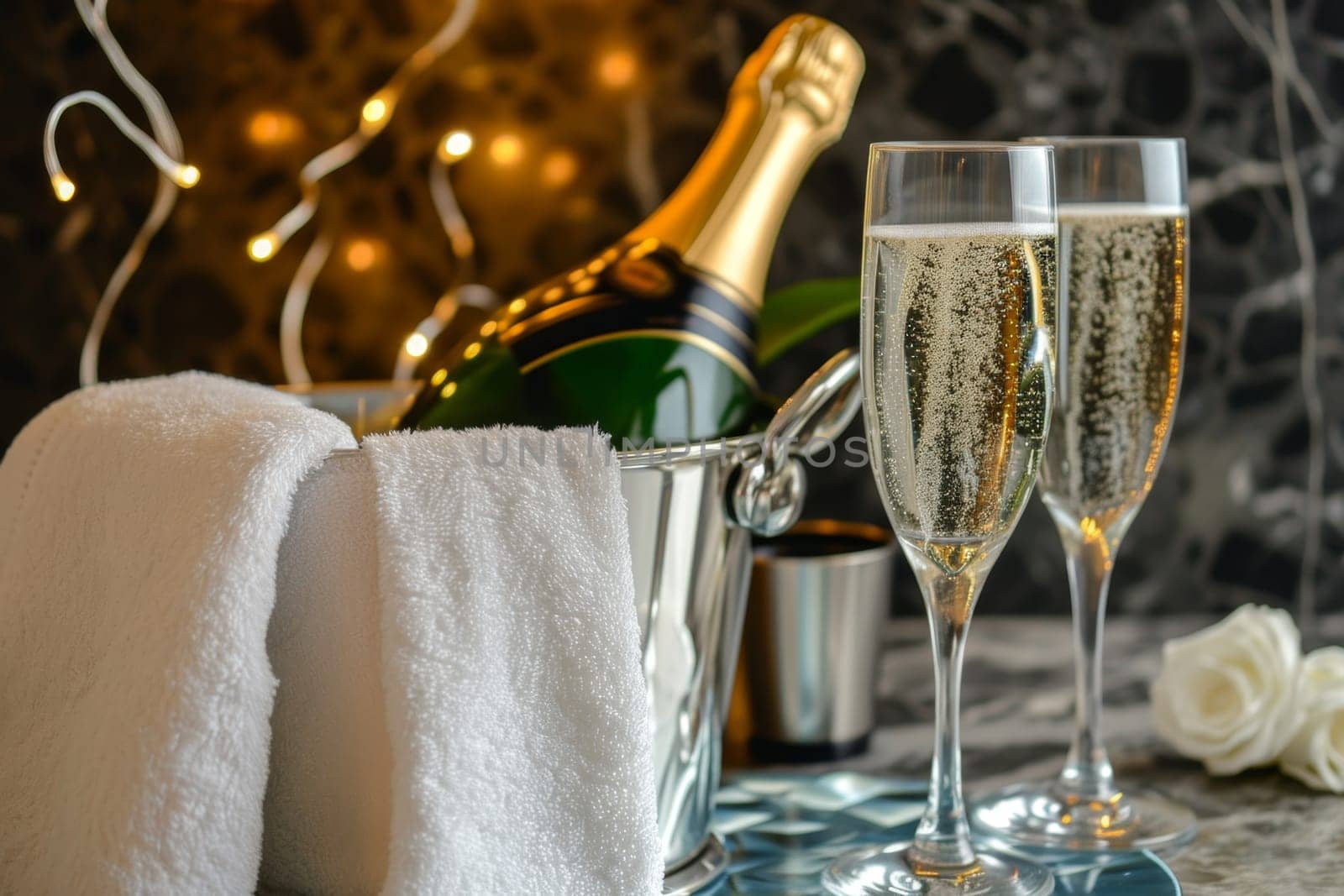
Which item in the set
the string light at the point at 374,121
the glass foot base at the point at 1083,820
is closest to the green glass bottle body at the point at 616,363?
the glass foot base at the point at 1083,820

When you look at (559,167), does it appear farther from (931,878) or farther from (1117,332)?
(931,878)

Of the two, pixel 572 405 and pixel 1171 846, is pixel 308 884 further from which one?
pixel 1171 846

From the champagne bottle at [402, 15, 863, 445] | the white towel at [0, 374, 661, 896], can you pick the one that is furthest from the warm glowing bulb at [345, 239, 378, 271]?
the white towel at [0, 374, 661, 896]

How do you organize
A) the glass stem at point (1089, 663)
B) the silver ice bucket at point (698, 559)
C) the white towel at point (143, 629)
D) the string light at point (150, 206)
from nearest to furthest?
the white towel at point (143, 629), the silver ice bucket at point (698, 559), the glass stem at point (1089, 663), the string light at point (150, 206)

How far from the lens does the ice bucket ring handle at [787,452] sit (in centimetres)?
57

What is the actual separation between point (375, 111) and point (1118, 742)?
0.60 m

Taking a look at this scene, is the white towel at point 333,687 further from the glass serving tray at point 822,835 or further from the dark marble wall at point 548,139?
the dark marble wall at point 548,139

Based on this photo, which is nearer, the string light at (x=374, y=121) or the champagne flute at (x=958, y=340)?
the champagne flute at (x=958, y=340)

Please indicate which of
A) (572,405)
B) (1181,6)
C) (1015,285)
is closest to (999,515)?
(1015,285)

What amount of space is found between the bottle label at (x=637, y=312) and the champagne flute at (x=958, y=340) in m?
A: 0.13

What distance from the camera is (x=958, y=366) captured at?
0.50m

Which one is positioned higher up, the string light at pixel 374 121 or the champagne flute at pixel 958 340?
the string light at pixel 374 121

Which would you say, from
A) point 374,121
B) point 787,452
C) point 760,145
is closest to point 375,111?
point 374,121

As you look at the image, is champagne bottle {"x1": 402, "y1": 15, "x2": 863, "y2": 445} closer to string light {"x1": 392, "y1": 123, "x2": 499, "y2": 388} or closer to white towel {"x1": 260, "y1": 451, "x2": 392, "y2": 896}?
white towel {"x1": 260, "y1": 451, "x2": 392, "y2": 896}
